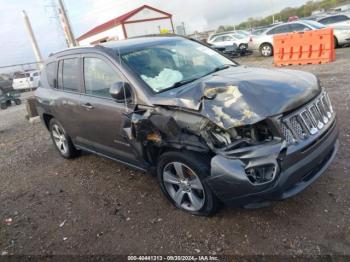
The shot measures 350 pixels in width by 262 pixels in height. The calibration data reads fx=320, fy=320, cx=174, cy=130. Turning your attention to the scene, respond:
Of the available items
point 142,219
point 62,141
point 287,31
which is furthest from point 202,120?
point 287,31

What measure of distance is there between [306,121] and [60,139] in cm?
437

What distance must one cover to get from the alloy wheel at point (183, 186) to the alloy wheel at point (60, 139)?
2795mm

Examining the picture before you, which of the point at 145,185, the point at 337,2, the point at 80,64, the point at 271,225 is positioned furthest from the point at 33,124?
the point at 337,2

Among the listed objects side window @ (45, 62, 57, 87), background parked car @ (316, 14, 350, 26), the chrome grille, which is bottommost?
background parked car @ (316, 14, 350, 26)

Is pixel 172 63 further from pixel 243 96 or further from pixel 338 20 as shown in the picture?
pixel 338 20

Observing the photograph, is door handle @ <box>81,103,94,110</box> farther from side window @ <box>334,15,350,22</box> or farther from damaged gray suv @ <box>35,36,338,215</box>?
side window @ <box>334,15,350,22</box>

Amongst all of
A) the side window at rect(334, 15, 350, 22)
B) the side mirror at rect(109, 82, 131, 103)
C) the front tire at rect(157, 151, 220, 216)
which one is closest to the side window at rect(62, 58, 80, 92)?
the side mirror at rect(109, 82, 131, 103)

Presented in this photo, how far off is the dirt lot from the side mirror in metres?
1.33

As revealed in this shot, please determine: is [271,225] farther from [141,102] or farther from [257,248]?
[141,102]

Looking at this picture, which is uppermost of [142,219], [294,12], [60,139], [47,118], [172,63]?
[172,63]

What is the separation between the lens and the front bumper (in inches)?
106

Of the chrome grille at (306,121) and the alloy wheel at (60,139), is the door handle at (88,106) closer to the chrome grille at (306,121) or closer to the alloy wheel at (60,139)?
the alloy wheel at (60,139)

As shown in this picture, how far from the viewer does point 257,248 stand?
2877 mm

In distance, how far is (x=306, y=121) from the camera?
299 cm
